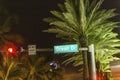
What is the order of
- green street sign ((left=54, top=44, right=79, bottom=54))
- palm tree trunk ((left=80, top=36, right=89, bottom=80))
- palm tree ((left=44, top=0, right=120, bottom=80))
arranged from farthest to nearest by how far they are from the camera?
palm tree ((left=44, top=0, right=120, bottom=80))
palm tree trunk ((left=80, top=36, right=89, bottom=80))
green street sign ((left=54, top=44, right=79, bottom=54))

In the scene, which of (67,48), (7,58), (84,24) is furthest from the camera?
(7,58)

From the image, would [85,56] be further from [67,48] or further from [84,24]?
[67,48]

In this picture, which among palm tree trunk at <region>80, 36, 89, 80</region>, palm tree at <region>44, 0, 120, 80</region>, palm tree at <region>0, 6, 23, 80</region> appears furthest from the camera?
palm tree at <region>0, 6, 23, 80</region>

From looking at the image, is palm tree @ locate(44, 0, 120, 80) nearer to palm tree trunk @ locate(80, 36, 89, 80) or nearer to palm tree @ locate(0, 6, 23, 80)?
palm tree trunk @ locate(80, 36, 89, 80)

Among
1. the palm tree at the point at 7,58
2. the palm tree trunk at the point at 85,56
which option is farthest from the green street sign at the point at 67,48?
the palm tree at the point at 7,58

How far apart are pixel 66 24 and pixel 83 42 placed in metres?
2.48

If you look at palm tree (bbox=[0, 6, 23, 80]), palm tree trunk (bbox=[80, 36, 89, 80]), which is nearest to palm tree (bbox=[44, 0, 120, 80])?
palm tree trunk (bbox=[80, 36, 89, 80])

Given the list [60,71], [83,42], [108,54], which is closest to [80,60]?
[108,54]

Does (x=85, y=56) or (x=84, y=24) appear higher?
(x=84, y=24)

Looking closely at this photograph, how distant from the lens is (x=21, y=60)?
4156cm

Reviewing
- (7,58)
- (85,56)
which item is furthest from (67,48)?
(7,58)

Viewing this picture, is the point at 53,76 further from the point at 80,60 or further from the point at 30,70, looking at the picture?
the point at 80,60

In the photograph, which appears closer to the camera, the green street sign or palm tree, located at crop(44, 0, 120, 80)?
the green street sign

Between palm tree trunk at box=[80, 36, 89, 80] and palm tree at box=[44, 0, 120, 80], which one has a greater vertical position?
palm tree at box=[44, 0, 120, 80]
